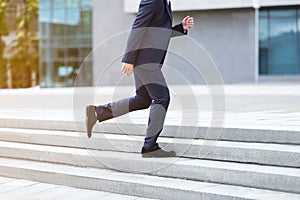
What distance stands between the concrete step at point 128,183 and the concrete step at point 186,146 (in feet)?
1.32

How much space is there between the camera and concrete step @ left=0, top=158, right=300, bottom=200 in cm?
469

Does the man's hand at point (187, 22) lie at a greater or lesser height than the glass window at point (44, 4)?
lesser

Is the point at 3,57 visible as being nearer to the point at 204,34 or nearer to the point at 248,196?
the point at 204,34

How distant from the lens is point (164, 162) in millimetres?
5473

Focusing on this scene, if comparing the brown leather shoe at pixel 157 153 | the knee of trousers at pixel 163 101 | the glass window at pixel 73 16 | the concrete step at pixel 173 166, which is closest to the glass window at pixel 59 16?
the glass window at pixel 73 16

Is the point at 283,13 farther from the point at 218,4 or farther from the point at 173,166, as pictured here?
the point at 173,166

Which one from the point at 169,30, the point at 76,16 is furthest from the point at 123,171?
the point at 76,16

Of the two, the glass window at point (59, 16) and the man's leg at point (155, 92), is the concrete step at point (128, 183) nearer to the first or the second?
the man's leg at point (155, 92)

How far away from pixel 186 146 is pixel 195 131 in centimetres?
32

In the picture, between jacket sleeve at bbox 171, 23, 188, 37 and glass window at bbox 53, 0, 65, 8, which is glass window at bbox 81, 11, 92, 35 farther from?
jacket sleeve at bbox 171, 23, 188, 37

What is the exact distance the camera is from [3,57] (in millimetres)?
43906

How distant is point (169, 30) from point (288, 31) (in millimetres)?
26376

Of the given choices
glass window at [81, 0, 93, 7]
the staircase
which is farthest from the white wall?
the staircase

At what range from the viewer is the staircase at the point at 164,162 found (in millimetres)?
4828
